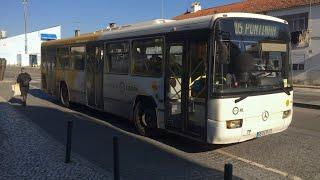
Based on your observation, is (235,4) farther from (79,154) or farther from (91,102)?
(79,154)

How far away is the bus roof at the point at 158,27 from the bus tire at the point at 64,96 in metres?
2.11

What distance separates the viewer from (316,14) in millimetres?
32719

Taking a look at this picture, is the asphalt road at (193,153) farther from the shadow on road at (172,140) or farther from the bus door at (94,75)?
the bus door at (94,75)

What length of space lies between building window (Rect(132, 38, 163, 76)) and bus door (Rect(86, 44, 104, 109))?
2.26 metres

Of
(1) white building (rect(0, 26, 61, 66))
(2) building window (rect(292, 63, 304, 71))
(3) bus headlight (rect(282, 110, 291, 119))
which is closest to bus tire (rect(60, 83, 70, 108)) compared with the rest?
(3) bus headlight (rect(282, 110, 291, 119))

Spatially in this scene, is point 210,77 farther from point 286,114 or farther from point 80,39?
point 80,39

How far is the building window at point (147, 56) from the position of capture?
10.2m

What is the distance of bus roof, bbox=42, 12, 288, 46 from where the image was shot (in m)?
8.63

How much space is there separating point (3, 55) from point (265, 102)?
10395 centimetres

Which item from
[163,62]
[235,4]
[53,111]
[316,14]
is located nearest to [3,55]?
[235,4]

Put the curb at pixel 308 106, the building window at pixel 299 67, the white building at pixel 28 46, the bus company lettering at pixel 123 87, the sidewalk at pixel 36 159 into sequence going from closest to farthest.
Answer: the sidewalk at pixel 36 159, the bus company lettering at pixel 123 87, the curb at pixel 308 106, the building window at pixel 299 67, the white building at pixel 28 46

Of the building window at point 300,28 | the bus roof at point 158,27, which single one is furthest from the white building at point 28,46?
the bus roof at point 158,27

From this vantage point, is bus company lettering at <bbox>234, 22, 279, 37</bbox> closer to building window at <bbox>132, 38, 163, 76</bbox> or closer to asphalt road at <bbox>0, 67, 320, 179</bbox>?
building window at <bbox>132, 38, 163, 76</bbox>

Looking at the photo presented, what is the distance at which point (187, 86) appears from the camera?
901 centimetres
